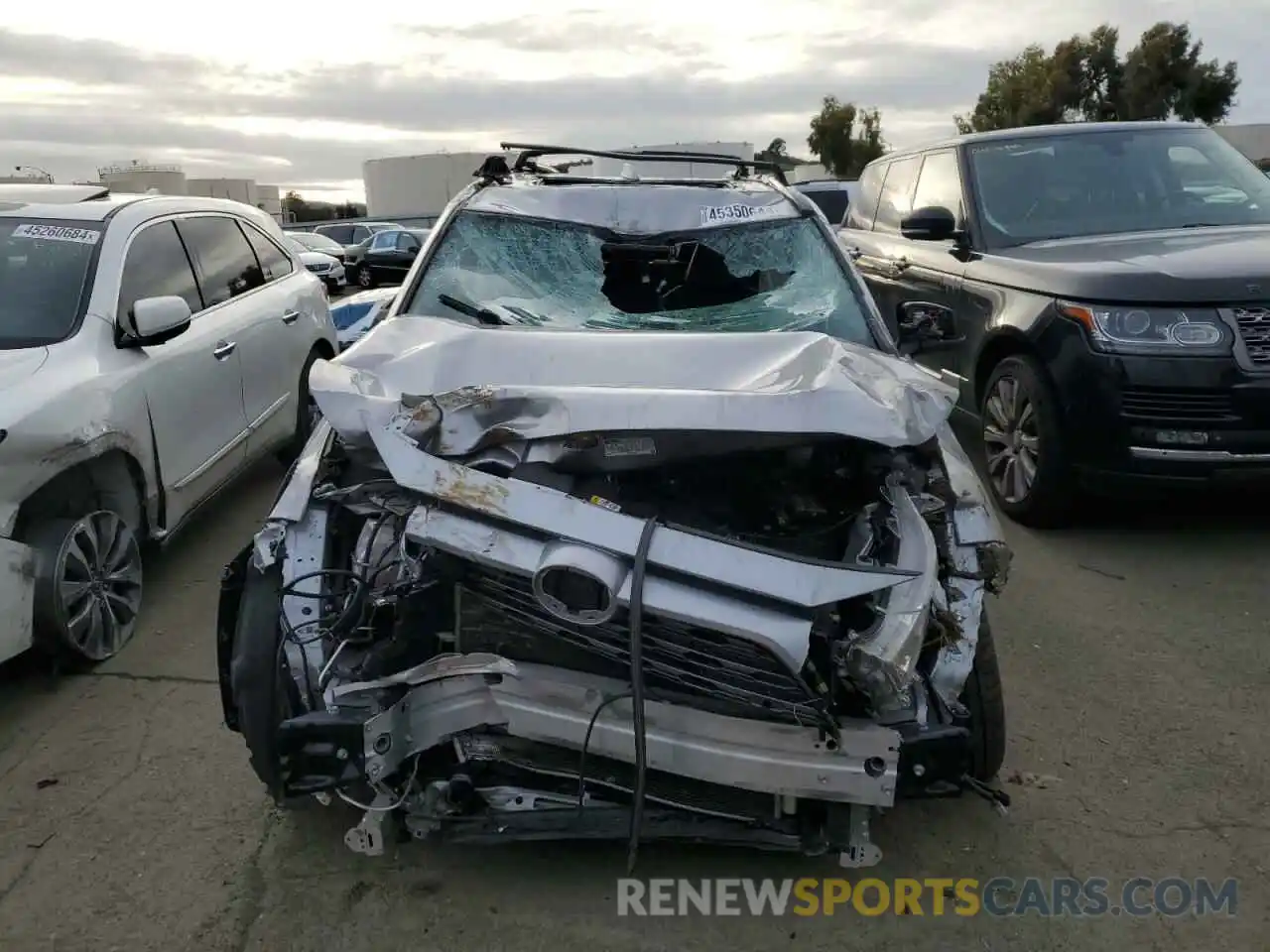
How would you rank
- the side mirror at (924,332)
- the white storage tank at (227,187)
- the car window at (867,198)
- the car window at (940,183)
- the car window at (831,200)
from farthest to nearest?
1. the white storage tank at (227,187)
2. the car window at (831,200)
3. the car window at (867,198)
4. the car window at (940,183)
5. the side mirror at (924,332)

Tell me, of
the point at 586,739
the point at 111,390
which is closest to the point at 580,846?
the point at 586,739

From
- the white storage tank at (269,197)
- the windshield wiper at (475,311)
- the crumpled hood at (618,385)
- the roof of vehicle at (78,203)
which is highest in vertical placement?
the roof of vehicle at (78,203)

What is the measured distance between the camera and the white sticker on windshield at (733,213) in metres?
4.05

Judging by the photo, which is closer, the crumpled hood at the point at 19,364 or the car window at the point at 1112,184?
the crumpled hood at the point at 19,364

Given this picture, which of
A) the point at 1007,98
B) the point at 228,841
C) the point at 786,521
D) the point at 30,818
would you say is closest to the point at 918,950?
the point at 786,521

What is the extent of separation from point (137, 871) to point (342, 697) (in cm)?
88

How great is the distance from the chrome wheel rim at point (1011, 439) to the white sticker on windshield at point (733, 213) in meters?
1.75

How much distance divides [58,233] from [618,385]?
10.2 ft

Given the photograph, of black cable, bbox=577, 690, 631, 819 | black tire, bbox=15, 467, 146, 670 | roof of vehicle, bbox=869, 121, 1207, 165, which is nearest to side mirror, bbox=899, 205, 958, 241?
→ roof of vehicle, bbox=869, 121, 1207, 165

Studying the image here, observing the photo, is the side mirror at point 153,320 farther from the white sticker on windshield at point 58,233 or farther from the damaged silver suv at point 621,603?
the damaged silver suv at point 621,603

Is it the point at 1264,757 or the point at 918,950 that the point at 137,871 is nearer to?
the point at 918,950

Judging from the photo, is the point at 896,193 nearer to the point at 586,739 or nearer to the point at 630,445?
the point at 630,445

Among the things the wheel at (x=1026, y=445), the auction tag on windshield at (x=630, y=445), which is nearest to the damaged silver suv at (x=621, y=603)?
the auction tag on windshield at (x=630, y=445)

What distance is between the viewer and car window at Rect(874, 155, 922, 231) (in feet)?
22.0
